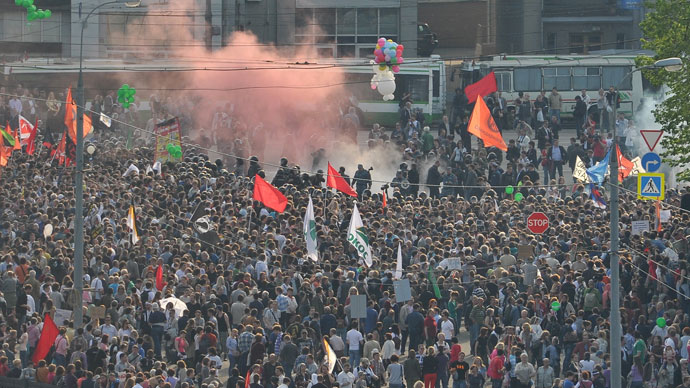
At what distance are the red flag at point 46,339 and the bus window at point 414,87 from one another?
2618 cm

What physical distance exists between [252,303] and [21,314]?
3854 millimetres

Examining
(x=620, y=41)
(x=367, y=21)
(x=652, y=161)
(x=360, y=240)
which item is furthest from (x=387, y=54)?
(x=620, y=41)

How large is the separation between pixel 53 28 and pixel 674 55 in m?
36.6

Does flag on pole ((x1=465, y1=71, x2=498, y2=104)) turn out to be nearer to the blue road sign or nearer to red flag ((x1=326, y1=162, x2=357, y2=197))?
the blue road sign

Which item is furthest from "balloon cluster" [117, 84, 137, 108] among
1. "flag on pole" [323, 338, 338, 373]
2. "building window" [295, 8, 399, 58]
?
"flag on pole" [323, 338, 338, 373]

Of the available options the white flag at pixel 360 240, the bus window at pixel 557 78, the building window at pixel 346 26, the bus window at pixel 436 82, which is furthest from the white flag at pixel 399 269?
the building window at pixel 346 26

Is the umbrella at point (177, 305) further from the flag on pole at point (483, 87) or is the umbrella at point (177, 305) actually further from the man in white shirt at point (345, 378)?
the flag on pole at point (483, 87)

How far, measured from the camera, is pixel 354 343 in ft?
81.8

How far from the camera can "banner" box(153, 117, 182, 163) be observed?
36.1 m

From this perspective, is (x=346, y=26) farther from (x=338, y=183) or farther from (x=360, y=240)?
(x=360, y=240)

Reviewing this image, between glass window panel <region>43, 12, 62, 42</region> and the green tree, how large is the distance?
3530cm

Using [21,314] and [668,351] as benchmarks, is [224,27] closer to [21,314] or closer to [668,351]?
[21,314]

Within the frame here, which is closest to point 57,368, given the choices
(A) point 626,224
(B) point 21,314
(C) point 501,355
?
(B) point 21,314

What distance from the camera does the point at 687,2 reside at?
107 ft
